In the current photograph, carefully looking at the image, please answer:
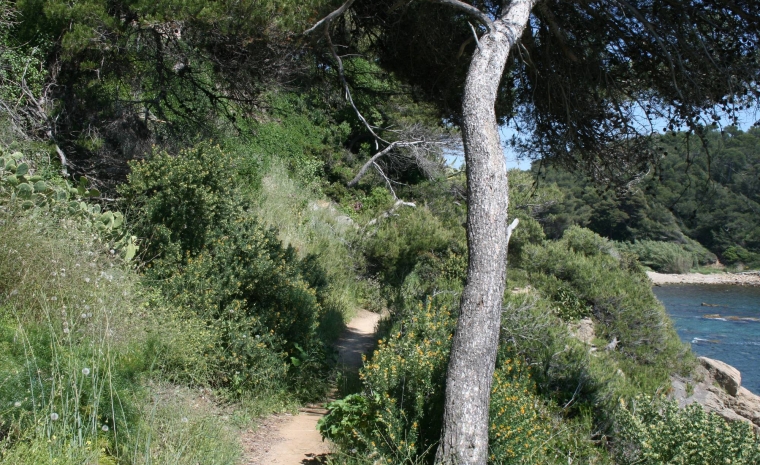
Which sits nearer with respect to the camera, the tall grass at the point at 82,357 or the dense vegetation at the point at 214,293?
the tall grass at the point at 82,357

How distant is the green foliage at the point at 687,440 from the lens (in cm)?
536

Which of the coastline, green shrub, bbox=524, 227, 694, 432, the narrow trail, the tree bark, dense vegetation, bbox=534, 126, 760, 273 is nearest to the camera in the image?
the tree bark

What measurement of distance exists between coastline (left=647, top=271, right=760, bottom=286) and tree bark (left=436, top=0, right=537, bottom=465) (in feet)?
181

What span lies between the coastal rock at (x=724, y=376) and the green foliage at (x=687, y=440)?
7.20 meters

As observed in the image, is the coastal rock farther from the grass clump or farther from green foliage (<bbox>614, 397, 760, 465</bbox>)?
the grass clump

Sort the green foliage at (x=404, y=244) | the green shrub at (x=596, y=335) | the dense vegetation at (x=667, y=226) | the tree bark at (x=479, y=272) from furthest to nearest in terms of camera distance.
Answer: the dense vegetation at (x=667, y=226) < the green foliage at (x=404, y=244) < the green shrub at (x=596, y=335) < the tree bark at (x=479, y=272)

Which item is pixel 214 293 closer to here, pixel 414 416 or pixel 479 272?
pixel 414 416

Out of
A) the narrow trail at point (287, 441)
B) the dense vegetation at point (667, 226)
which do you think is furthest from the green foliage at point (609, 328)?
the dense vegetation at point (667, 226)

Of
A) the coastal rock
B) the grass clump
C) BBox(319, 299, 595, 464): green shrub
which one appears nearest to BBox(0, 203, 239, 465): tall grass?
the grass clump

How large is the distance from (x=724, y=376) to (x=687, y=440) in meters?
8.23

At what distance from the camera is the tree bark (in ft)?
14.7

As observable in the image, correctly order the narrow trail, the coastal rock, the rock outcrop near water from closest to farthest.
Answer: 1. the narrow trail
2. the rock outcrop near water
3. the coastal rock

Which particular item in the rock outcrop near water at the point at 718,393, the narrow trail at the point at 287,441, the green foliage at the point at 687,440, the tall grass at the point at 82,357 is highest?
the tall grass at the point at 82,357

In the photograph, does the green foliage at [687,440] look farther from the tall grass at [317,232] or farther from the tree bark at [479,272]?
the tall grass at [317,232]
